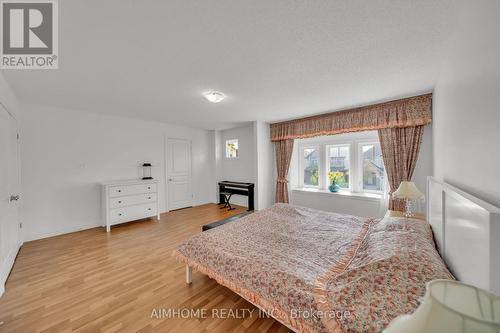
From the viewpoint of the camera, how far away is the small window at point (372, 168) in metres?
3.50

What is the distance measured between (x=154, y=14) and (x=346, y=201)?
3900 millimetres

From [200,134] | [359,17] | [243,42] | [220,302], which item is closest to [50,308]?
[220,302]

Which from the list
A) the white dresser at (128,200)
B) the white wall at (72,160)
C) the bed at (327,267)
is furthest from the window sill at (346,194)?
the white wall at (72,160)

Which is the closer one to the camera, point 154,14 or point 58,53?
point 154,14

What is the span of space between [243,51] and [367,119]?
2.63 metres

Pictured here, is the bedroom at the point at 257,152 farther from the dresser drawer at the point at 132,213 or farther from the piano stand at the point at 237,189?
the piano stand at the point at 237,189

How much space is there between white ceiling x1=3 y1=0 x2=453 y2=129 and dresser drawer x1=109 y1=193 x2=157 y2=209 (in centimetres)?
186

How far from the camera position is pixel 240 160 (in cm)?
550

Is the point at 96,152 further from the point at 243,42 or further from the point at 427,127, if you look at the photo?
the point at 427,127

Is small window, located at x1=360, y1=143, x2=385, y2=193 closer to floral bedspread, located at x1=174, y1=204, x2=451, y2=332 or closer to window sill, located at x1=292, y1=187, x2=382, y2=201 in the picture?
window sill, located at x1=292, y1=187, x2=382, y2=201

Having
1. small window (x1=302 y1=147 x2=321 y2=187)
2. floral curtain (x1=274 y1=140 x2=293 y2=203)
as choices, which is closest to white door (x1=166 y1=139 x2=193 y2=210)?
floral curtain (x1=274 y1=140 x2=293 y2=203)

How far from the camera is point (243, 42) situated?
5.28ft

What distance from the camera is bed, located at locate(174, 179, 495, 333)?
97cm

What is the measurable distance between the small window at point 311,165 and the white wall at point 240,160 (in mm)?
1361
